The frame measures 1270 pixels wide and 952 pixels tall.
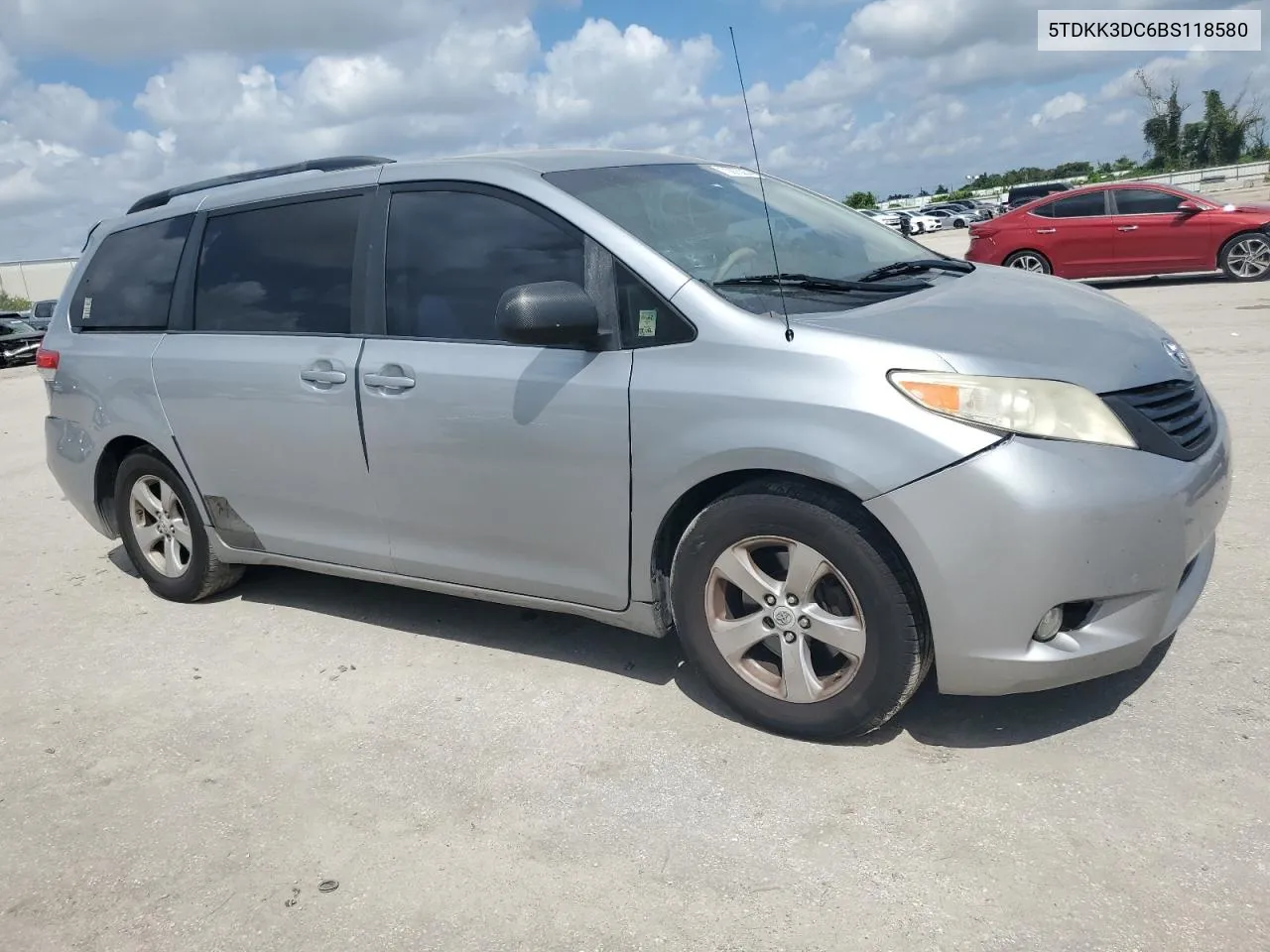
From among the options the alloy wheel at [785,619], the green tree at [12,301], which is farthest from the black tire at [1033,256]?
the green tree at [12,301]

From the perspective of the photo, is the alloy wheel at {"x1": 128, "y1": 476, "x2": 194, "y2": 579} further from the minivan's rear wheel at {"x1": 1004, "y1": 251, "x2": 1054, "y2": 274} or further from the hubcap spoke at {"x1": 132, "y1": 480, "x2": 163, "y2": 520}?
the minivan's rear wheel at {"x1": 1004, "y1": 251, "x2": 1054, "y2": 274}

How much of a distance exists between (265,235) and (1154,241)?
13.9 m

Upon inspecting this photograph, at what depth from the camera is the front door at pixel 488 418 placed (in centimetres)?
360

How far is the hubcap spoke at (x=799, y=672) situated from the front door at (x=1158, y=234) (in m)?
14.1

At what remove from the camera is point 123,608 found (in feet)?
17.4

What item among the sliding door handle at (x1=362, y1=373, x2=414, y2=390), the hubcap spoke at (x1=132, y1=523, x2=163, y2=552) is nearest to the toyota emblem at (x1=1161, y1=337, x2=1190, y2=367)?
the sliding door handle at (x1=362, y1=373, x2=414, y2=390)

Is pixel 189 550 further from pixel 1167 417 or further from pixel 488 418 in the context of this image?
pixel 1167 417

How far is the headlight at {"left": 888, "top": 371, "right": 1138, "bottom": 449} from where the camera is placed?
2957mm

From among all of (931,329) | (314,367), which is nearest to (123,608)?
(314,367)

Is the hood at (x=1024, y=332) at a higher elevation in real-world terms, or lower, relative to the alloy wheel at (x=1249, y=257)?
lower

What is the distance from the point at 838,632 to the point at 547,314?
50.6 inches

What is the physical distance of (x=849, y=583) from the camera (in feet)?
10.3

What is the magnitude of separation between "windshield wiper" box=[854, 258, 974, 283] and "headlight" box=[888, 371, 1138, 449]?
97 cm

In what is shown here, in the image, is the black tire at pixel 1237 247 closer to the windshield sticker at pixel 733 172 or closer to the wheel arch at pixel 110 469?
the windshield sticker at pixel 733 172
